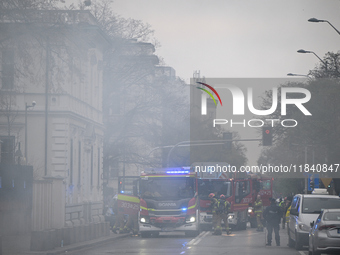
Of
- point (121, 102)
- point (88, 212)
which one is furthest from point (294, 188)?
point (88, 212)

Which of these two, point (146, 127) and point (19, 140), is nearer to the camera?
point (19, 140)

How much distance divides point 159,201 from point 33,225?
640cm

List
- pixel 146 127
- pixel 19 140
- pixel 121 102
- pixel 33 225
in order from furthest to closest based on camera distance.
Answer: pixel 121 102 → pixel 146 127 → pixel 19 140 → pixel 33 225

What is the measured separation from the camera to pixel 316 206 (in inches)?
911

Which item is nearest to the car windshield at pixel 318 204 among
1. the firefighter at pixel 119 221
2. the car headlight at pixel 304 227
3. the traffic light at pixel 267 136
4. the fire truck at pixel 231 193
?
the car headlight at pixel 304 227

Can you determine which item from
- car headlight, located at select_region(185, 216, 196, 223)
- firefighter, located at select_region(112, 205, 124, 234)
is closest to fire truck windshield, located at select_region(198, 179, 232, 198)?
firefighter, located at select_region(112, 205, 124, 234)

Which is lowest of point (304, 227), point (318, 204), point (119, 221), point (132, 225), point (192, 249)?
point (192, 249)

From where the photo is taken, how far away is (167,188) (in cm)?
3234

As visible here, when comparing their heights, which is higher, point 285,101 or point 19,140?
point 285,101

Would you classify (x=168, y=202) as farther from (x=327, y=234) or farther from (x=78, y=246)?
(x=327, y=234)

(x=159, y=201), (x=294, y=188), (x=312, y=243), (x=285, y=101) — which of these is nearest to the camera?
(x=312, y=243)

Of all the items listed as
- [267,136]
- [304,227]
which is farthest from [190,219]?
[267,136]

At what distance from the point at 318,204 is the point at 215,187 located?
56.7ft

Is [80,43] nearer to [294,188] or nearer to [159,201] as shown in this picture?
[159,201]
